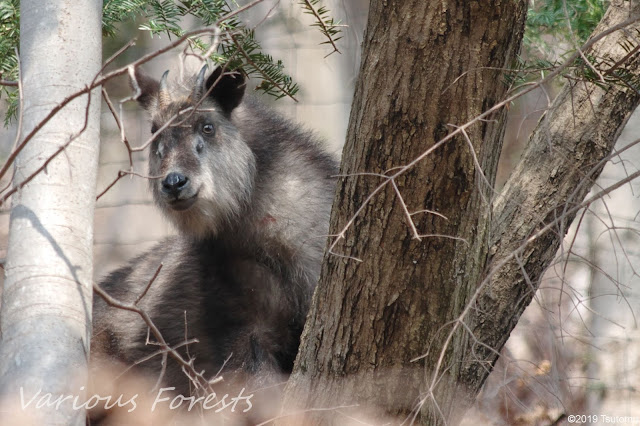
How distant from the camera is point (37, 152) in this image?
8.02 ft

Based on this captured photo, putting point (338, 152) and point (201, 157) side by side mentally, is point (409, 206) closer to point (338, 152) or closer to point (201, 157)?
point (201, 157)

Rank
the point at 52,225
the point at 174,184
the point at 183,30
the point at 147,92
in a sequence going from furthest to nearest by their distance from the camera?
the point at 147,92 → the point at 174,184 → the point at 183,30 → the point at 52,225

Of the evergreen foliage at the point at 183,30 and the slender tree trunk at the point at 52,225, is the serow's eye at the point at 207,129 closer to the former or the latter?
the evergreen foliage at the point at 183,30

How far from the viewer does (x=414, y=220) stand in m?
2.46

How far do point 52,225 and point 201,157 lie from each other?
2067mm

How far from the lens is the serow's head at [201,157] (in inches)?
168

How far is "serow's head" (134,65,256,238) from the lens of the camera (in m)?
4.27

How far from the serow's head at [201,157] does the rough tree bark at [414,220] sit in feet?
5.46

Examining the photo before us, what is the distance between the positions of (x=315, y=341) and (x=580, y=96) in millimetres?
1655

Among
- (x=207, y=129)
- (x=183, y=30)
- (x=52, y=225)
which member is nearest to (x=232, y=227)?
(x=207, y=129)

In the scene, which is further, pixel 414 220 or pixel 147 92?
pixel 147 92

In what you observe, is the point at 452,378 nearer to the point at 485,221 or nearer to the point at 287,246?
the point at 485,221

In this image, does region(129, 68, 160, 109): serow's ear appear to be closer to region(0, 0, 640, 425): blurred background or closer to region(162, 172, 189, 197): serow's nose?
region(162, 172, 189, 197): serow's nose

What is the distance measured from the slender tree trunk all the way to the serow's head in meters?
1.56
